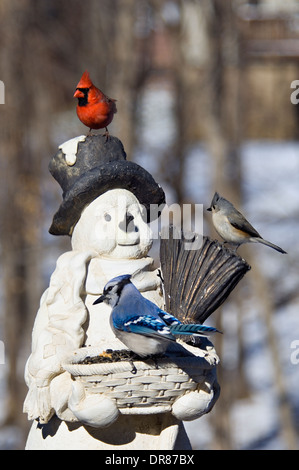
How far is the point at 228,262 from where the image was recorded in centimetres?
397

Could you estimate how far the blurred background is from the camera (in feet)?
25.8

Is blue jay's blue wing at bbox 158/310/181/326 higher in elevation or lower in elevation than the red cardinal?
lower

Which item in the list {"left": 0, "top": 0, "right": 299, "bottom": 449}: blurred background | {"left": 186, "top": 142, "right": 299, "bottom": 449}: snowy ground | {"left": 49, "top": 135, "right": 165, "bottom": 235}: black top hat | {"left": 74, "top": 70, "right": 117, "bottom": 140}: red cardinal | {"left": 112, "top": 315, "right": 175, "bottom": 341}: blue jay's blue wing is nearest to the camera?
{"left": 112, "top": 315, "right": 175, "bottom": 341}: blue jay's blue wing

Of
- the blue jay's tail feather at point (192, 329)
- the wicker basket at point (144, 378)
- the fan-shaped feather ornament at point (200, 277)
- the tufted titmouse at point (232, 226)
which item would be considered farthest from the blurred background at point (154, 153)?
the blue jay's tail feather at point (192, 329)

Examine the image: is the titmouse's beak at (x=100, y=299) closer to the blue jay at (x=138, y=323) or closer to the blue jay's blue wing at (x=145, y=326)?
the blue jay at (x=138, y=323)

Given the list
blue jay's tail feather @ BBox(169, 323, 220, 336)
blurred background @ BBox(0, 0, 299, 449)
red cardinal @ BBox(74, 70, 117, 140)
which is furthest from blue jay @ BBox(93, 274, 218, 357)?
blurred background @ BBox(0, 0, 299, 449)

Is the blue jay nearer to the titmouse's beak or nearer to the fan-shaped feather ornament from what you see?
the titmouse's beak

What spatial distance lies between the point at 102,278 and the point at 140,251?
0.73 ft

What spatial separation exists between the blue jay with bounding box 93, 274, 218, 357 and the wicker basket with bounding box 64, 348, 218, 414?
9cm

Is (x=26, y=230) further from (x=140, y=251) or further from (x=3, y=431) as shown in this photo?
(x=140, y=251)

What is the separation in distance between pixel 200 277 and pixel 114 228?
43cm

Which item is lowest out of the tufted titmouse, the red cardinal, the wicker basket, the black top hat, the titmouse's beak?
the wicker basket

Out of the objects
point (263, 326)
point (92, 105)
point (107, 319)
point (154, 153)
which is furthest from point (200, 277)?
point (263, 326)

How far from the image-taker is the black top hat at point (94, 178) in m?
4.11
